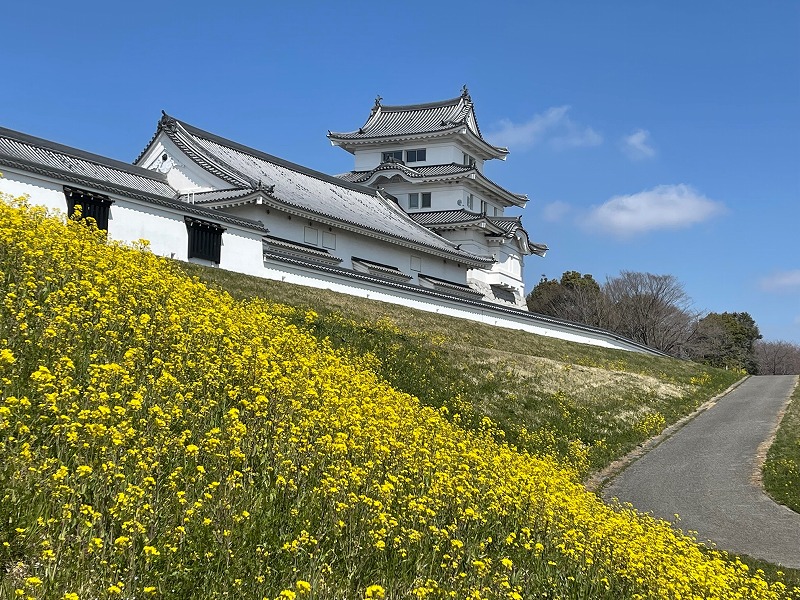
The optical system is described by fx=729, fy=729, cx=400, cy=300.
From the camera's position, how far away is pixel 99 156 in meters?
27.0

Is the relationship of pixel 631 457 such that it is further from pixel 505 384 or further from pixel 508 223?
pixel 508 223

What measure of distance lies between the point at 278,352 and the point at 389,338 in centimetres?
914

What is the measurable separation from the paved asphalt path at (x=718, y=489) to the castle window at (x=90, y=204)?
14.0m

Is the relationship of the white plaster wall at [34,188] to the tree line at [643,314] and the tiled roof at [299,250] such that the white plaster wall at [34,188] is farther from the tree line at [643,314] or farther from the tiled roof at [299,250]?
the tree line at [643,314]

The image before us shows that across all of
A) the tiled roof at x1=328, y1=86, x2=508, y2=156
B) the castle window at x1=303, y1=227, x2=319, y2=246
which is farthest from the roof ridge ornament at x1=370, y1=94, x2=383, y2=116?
the castle window at x1=303, y1=227, x2=319, y2=246

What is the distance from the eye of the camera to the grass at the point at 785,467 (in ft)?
42.8

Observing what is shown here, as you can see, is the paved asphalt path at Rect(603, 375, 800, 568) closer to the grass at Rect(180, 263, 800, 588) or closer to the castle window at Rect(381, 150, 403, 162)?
the grass at Rect(180, 263, 800, 588)

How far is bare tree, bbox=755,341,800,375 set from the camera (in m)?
72.8

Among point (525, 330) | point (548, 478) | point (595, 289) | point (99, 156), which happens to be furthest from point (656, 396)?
point (595, 289)

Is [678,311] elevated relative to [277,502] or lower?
elevated

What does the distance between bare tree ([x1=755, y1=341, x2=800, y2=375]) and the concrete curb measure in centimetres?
5498

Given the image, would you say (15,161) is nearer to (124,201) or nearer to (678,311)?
(124,201)

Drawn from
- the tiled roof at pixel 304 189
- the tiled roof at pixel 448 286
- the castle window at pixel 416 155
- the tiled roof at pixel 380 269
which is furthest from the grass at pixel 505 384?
the castle window at pixel 416 155

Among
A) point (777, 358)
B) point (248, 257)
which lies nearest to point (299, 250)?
point (248, 257)
